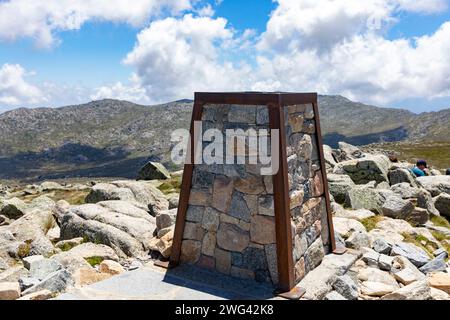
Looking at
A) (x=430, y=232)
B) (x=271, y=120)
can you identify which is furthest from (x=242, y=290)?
(x=430, y=232)

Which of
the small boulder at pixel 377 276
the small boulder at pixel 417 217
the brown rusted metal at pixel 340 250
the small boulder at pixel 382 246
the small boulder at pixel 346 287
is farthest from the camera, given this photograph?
the small boulder at pixel 417 217

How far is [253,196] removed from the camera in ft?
30.7

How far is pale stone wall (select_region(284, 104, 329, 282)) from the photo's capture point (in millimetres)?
9562

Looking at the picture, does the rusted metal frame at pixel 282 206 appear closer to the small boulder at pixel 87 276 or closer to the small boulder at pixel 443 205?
the small boulder at pixel 87 276

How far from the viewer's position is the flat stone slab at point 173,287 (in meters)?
8.86

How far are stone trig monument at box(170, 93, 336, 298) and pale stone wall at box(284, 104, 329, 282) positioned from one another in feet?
0.08

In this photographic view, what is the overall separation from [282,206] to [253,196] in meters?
0.75

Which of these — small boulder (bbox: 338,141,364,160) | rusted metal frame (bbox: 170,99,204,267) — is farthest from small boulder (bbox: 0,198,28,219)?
small boulder (bbox: 338,141,364,160)

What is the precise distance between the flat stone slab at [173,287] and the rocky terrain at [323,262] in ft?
1.99

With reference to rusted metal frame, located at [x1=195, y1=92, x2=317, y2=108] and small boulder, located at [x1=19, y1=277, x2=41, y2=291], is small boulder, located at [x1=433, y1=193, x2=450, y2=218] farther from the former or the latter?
small boulder, located at [x1=19, y1=277, x2=41, y2=291]

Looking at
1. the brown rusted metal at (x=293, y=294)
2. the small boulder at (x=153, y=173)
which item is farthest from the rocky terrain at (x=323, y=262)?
the small boulder at (x=153, y=173)

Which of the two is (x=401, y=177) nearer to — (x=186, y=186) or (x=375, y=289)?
(x=375, y=289)
